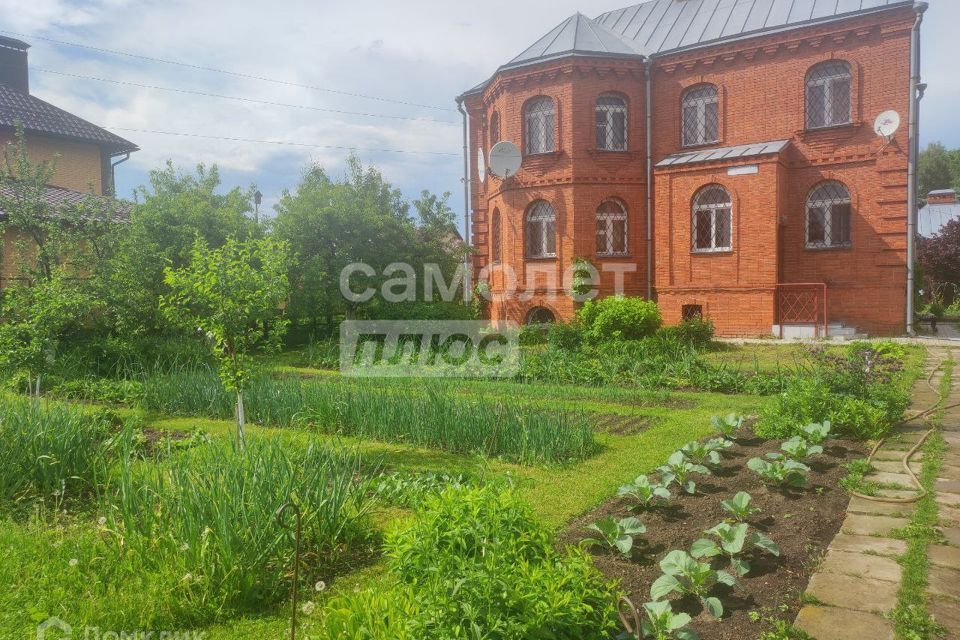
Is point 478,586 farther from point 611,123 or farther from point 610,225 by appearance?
point 611,123

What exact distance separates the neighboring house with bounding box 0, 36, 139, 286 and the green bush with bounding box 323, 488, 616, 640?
89.1ft

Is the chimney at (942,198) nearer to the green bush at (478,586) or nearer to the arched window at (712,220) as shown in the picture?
the arched window at (712,220)

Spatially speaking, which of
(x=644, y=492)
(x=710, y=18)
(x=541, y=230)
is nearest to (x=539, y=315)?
(x=541, y=230)

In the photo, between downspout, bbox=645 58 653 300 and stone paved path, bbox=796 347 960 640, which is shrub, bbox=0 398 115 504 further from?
downspout, bbox=645 58 653 300

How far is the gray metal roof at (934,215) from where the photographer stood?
3384 cm

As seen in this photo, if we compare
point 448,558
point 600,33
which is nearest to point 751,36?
point 600,33

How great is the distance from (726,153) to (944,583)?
48.7 ft

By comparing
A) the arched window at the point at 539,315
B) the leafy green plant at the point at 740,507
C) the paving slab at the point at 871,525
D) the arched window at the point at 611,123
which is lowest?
the paving slab at the point at 871,525

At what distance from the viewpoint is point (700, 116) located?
1788 centimetres

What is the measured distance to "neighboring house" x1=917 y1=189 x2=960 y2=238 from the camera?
33812mm

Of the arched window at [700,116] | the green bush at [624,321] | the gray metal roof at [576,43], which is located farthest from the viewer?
the gray metal roof at [576,43]

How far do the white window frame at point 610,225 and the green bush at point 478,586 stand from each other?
15.8 m

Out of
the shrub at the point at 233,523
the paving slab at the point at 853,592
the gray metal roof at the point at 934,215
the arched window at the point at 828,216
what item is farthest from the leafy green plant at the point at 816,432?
the gray metal roof at the point at 934,215

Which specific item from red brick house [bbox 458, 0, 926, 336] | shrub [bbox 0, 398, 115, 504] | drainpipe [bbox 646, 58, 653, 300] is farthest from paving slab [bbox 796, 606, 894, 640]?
drainpipe [bbox 646, 58, 653, 300]
